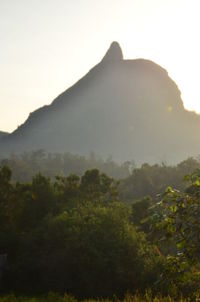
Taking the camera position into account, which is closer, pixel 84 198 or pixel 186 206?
pixel 186 206

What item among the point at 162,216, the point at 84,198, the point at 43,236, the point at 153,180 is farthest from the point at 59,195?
the point at 153,180

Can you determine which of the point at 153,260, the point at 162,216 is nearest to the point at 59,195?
the point at 153,260

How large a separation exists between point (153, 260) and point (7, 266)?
9.89m

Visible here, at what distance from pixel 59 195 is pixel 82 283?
13477mm

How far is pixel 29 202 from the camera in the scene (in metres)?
35.8

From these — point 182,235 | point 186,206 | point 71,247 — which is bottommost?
point 71,247

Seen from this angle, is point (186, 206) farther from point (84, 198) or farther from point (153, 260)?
point (84, 198)

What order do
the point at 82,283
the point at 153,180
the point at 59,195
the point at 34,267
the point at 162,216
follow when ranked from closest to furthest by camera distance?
the point at 162,216 < the point at 82,283 < the point at 34,267 < the point at 59,195 < the point at 153,180

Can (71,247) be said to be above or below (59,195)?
below

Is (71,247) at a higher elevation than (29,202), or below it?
below

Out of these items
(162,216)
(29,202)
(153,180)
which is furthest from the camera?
Answer: (153,180)

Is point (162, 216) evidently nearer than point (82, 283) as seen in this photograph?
Yes

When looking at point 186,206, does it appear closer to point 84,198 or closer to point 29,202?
point 29,202

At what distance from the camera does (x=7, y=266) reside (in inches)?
1128
